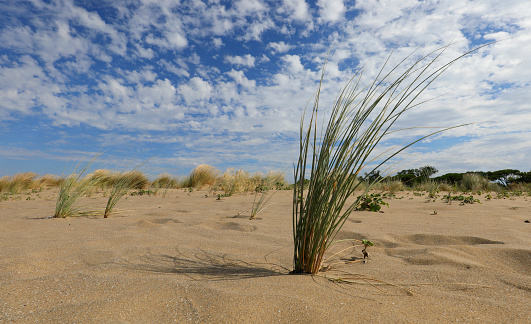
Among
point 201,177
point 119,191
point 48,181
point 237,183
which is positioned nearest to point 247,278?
point 119,191

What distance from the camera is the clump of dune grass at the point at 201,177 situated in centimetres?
1212

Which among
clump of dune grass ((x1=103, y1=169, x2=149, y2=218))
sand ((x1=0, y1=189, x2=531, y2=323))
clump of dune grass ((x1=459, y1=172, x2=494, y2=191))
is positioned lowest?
sand ((x1=0, y1=189, x2=531, y2=323))

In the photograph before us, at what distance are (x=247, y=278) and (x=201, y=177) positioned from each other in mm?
10757

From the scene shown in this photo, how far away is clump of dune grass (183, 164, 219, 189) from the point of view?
39.8ft

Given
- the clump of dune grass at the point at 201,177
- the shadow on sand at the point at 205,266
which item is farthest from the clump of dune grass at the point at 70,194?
the clump of dune grass at the point at 201,177

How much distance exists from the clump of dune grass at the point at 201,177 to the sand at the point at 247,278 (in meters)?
8.85

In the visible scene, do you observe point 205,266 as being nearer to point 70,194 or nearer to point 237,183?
point 70,194

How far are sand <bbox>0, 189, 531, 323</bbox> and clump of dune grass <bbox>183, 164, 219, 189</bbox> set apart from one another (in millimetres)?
8850

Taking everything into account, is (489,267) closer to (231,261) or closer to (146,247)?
(231,261)

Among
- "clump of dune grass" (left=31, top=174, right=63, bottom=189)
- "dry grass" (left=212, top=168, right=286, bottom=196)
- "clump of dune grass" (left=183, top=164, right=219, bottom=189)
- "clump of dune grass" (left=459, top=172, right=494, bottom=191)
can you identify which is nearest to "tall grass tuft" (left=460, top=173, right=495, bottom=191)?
"clump of dune grass" (left=459, top=172, right=494, bottom=191)

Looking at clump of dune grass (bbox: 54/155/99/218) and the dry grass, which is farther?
the dry grass

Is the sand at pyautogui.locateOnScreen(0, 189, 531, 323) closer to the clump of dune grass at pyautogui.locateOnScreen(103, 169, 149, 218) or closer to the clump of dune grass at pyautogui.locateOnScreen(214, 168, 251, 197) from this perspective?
the clump of dune grass at pyautogui.locateOnScreen(103, 169, 149, 218)

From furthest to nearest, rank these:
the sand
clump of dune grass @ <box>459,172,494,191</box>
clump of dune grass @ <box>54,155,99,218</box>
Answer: clump of dune grass @ <box>459,172,494,191</box>
clump of dune grass @ <box>54,155,99,218</box>
the sand

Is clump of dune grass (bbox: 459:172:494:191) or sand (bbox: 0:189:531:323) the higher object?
clump of dune grass (bbox: 459:172:494:191)
